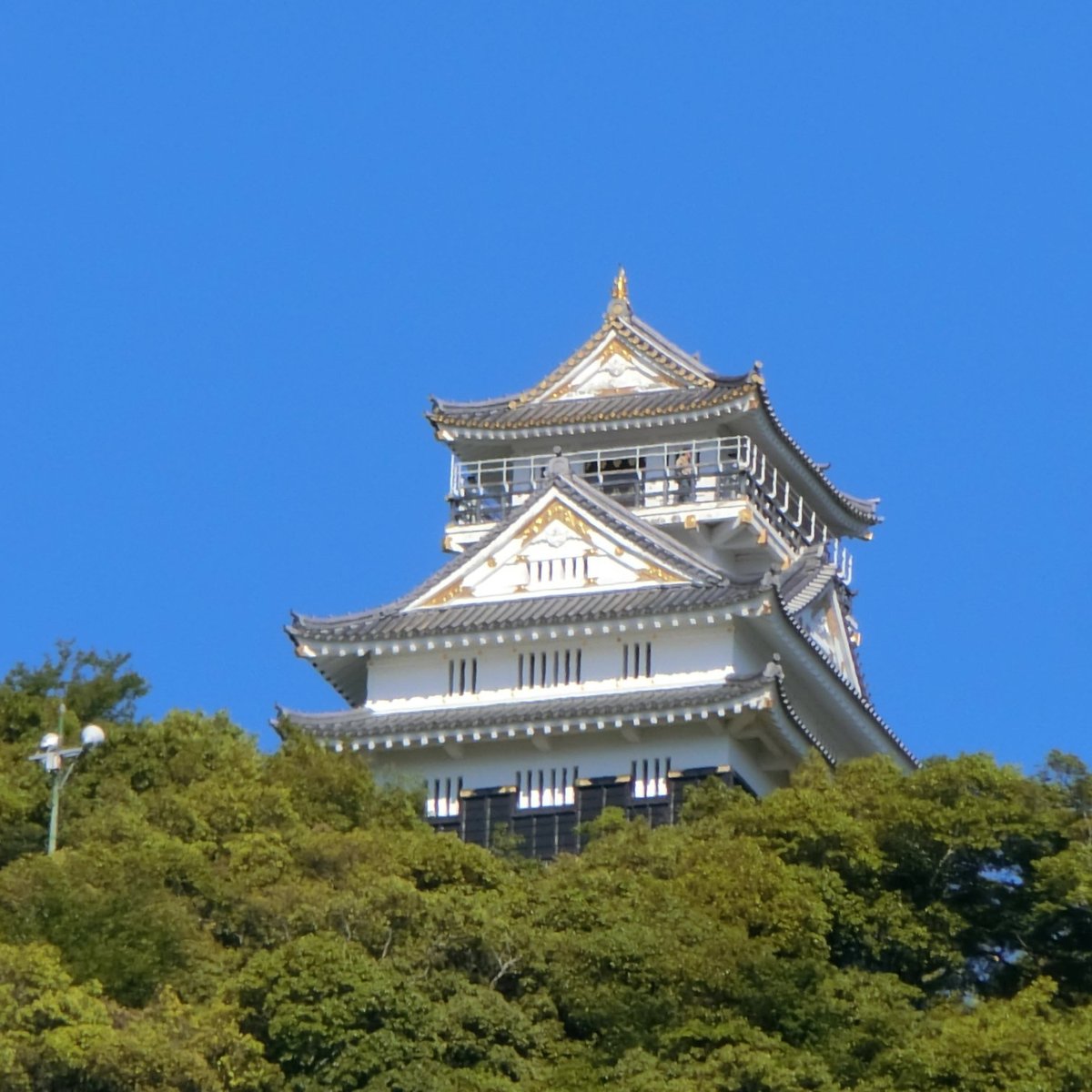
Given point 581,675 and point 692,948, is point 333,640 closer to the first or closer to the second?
point 581,675

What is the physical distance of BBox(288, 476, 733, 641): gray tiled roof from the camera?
1971 inches

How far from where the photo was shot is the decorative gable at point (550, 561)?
51.2 meters

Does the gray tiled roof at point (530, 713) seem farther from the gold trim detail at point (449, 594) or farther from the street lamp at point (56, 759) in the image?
the street lamp at point (56, 759)

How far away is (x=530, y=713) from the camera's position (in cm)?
4919

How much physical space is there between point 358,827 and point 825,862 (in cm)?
624

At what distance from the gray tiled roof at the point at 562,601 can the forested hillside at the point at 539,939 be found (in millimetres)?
6023

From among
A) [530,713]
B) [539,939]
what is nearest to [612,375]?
[530,713]

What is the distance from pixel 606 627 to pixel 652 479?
514 cm

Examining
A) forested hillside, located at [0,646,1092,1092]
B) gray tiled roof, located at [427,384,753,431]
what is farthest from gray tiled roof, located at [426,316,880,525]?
forested hillside, located at [0,646,1092,1092]

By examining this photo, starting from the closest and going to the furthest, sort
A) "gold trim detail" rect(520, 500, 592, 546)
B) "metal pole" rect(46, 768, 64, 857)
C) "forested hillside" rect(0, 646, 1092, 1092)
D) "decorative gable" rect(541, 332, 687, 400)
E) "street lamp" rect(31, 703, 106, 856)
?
"forested hillside" rect(0, 646, 1092, 1092) → "metal pole" rect(46, 768, 64, 857) → "street lamp" rect(31, 703, 106, 856) → "gold trim detail" rect(520, 500, 592, 546) → "decorative gable" rect(541, 332, 687, 400)

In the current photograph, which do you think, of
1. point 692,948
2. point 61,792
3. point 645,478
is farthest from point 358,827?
point 645,478

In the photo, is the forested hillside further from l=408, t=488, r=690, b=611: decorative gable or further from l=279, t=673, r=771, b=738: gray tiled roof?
l=408, t=488, r=690, b=611: decorative gable

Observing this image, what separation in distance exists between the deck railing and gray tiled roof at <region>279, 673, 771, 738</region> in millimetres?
4671

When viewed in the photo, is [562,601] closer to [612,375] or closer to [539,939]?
[612,375]
